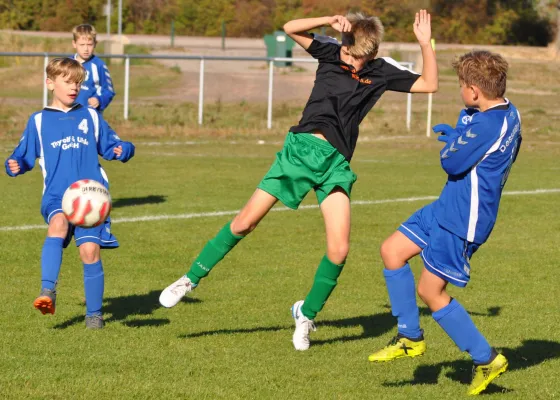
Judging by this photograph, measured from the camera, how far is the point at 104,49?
4225 centimetres

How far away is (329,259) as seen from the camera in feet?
21.0

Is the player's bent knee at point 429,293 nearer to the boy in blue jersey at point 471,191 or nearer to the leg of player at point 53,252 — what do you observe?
the boy in blue jersey at point 471,191

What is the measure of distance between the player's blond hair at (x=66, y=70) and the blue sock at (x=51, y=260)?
40.0 inches

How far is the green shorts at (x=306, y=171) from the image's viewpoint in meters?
6.29

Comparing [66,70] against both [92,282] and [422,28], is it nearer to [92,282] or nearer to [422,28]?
[92,282]

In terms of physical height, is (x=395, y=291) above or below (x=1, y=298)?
above

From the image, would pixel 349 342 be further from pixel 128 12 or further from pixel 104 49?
pixel 128 12

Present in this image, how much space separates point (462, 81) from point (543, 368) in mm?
1749

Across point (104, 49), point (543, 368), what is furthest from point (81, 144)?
point (104, 49)

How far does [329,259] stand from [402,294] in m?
0.80

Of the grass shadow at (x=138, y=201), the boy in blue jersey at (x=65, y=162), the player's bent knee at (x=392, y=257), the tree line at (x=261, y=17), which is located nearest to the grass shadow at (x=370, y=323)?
the player's bent knee at (x=392, y=257)

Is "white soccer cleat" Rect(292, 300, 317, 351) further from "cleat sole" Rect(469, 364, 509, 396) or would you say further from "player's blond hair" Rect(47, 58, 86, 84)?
"player's blond hair" Rect(47, 58, 86, 84)

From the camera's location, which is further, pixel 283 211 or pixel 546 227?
pixel 283 211

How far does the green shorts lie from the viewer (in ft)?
20.6
